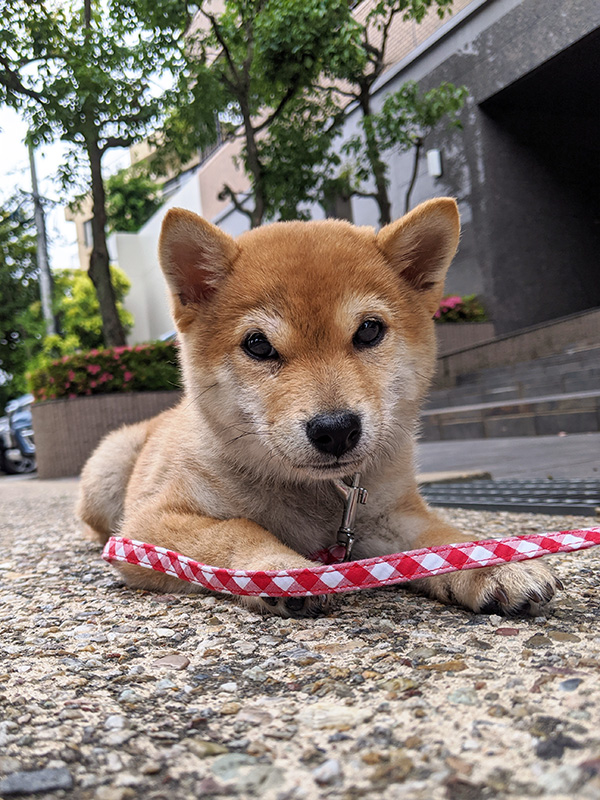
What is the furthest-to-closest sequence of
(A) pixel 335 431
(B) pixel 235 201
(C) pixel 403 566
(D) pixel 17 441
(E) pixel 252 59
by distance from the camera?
(D) pixel 17 441
(B) pixel 235 201
(E) pixel 252 59
(C) pixel 403 566
(A) pixel 335 431

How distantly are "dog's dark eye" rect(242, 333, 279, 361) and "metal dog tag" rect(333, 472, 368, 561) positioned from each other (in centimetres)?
45

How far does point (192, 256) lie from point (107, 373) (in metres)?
9.48

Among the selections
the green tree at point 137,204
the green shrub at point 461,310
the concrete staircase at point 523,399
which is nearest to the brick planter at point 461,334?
the green shrub at point 461,310

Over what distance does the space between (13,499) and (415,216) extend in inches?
287

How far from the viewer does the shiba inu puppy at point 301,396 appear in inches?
75.6

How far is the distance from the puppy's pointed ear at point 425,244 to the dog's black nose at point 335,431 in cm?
79

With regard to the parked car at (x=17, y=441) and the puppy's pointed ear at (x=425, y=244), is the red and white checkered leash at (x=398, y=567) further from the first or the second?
the parked car at (x=17, y=441)

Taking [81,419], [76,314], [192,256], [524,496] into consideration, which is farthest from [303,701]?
[76,314]

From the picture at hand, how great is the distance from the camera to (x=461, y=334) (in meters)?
12.4

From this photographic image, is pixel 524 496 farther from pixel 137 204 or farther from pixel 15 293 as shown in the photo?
pixel 137 204

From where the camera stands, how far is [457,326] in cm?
1232

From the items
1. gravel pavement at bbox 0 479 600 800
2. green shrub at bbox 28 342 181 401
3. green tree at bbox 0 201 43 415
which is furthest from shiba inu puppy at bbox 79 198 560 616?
green tree at bbox 0 201 43 415

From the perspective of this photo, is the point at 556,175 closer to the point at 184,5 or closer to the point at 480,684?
the point at 184,5

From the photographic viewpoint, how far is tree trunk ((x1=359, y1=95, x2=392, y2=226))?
465 inches
